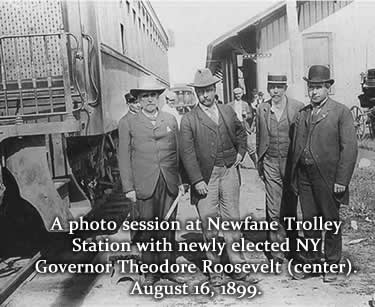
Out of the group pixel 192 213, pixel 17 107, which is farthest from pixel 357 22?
pixel 17 107

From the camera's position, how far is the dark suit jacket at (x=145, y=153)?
4605 millimetres

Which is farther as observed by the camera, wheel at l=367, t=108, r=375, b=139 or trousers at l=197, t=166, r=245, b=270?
wheel at l=367, t=108, r=375, b=139

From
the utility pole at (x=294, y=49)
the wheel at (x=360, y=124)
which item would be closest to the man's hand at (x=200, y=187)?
the utility pole at (x=294, y=49)

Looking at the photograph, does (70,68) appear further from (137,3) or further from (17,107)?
(137,3)

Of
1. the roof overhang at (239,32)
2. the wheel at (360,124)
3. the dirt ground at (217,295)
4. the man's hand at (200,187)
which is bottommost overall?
the dirt ground at (217,295)

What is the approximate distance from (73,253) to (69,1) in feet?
7.64

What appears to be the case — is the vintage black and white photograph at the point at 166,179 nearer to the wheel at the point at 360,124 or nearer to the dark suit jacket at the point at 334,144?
the dark suit jacket at the point at 334,144

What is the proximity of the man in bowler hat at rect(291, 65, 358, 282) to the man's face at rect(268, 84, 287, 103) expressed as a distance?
35 cm

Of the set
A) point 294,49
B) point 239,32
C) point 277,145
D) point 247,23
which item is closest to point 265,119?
point 277,145

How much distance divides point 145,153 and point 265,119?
113 centimetres

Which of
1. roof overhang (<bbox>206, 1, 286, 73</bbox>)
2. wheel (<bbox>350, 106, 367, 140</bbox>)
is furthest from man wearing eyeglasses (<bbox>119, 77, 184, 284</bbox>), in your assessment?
wheel (<bbox>350, 106, 367, 140</bbox>)

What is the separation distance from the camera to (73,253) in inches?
229

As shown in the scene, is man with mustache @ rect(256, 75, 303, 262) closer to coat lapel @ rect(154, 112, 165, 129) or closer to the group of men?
the group of men

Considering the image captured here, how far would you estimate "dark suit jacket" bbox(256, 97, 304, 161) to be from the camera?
506 cm
